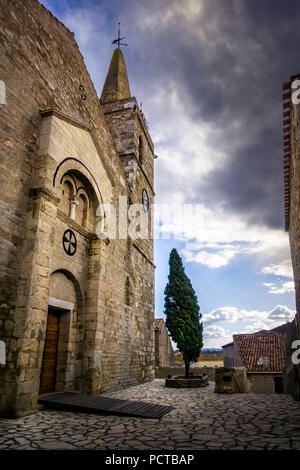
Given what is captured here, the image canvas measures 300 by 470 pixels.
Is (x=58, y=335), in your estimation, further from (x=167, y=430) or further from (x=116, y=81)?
(x=116, y=81)

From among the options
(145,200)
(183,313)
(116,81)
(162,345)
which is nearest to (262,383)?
(162,345)

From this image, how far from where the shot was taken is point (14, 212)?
17.6 feet

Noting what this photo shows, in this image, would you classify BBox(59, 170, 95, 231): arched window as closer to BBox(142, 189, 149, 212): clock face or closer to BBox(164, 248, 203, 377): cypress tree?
BBox(142, 189, 149, 212): clock face

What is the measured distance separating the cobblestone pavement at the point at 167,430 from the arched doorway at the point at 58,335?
150 cm

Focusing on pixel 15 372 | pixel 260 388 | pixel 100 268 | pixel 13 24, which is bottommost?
pixel 260 388

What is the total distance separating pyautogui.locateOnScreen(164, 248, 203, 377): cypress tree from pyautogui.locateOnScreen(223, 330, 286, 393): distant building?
819 cm

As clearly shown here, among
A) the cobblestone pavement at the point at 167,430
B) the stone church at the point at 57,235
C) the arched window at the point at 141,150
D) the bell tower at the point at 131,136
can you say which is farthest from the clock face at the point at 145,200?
the cobblestone pavement at the point at 167,430

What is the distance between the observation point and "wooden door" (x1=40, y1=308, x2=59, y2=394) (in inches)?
252

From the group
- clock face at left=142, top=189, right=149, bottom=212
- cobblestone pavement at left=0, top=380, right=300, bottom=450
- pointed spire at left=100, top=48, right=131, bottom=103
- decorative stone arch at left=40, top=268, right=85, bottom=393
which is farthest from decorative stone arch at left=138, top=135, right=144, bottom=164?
cobblestone pavement at left=0, top=380, right=300, bottom=450

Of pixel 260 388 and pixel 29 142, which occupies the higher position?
pixel 29 142

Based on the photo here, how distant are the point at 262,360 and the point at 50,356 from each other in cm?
1915
